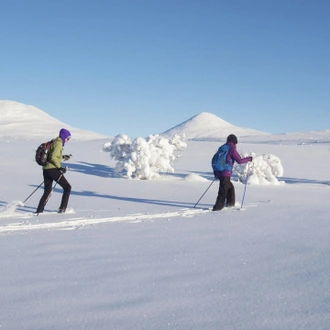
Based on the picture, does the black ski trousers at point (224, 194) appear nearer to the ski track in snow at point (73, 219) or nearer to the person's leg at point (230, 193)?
the person's leg at point (230, 193)

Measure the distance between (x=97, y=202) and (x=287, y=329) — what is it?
854 centimetres

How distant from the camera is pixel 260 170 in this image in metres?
17.6

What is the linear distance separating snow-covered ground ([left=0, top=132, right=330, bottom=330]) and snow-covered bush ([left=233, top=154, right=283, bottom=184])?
7.91m

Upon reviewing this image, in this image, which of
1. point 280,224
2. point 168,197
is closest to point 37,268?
point 280,224

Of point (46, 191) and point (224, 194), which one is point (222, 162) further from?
point (46, 191)

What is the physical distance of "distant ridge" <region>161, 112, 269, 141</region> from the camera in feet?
404

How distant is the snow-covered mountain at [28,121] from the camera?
83.8 m

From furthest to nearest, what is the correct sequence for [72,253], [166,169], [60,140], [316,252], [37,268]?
[166,169] → [60,140] → [72,253] → [316,252] → [37,268]

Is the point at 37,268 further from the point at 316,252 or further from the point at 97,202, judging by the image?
the point at 97,202

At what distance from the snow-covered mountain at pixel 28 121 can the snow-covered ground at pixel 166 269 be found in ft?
248

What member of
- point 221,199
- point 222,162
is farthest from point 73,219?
point 222,162

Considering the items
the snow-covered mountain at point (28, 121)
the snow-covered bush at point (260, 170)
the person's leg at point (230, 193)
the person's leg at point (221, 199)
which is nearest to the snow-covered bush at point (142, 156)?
the snow-covered bush at point (260, 170)

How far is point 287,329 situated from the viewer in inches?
103

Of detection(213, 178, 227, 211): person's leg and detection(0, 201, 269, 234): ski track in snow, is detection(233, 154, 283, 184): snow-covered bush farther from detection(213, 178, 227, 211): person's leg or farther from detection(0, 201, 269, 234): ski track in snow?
detection(0, 201, 269, 234): ski track in snow
